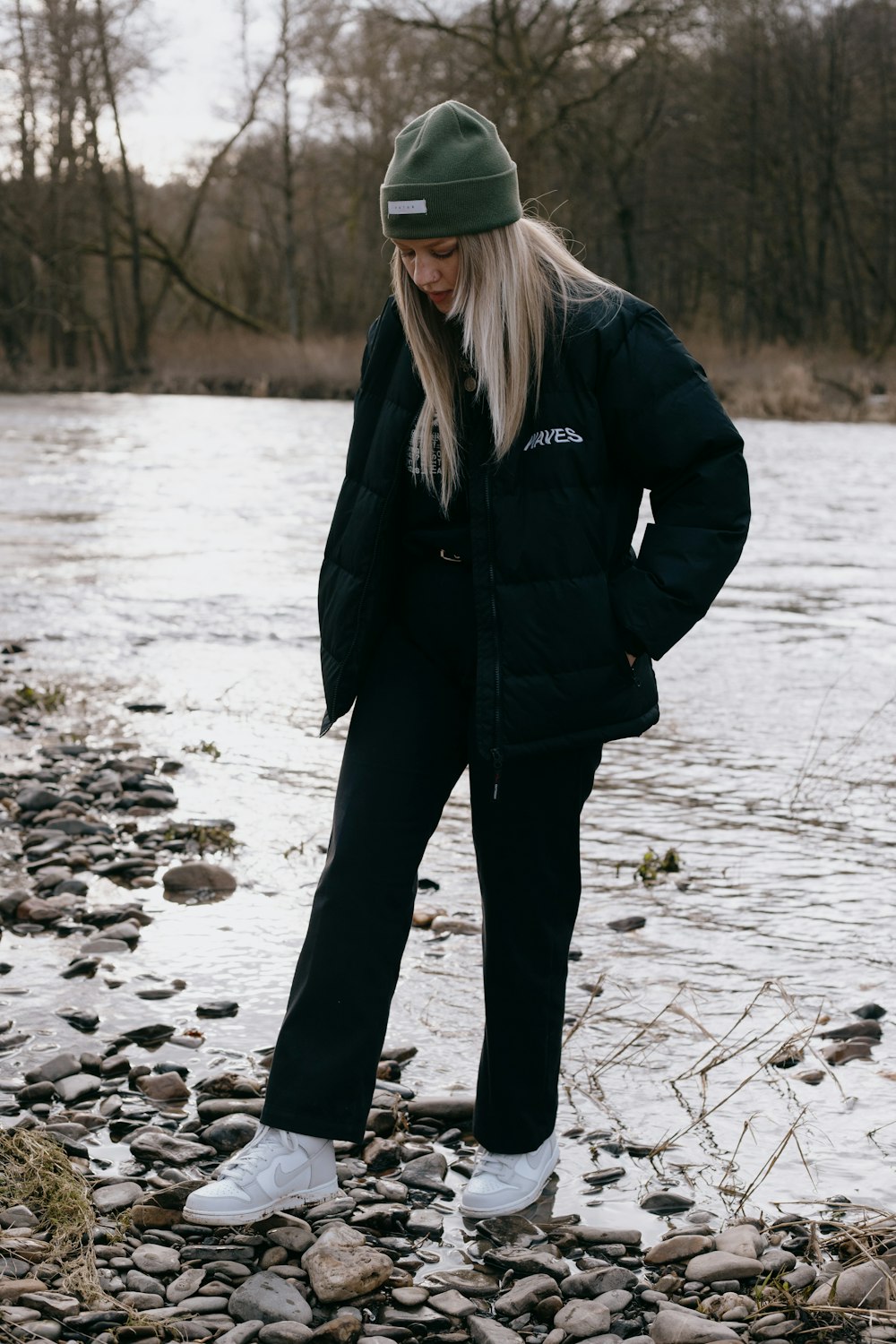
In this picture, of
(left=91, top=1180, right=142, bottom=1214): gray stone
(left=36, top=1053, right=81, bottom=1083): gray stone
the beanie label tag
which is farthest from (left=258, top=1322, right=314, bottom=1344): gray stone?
the beanie label tag

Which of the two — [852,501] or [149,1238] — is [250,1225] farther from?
[852,501]

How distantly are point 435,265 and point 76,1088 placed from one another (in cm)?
186

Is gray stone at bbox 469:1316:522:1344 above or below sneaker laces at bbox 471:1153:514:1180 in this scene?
below

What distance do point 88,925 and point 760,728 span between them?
3707 mm

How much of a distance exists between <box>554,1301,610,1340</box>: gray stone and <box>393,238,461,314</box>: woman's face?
1706mm

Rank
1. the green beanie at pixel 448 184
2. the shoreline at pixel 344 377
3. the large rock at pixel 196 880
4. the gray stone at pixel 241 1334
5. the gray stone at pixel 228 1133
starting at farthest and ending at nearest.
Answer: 1. the shoreline at pixel 344 377
2. the large rock at pixel 196 880
3. the gray stone at pixel 228 1133
4. the green beanie at pixel 448 184
5. the gray stone at pixel 241 1334

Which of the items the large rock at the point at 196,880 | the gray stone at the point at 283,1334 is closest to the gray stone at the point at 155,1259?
the gray stone at the point at 283,1334

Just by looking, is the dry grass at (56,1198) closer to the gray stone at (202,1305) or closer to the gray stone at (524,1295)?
the gray stone at (202,1305)

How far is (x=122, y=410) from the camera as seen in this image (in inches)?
1176

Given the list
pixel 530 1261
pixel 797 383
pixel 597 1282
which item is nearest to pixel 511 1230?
pixel 530 1261

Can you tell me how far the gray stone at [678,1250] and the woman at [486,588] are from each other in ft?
0.95

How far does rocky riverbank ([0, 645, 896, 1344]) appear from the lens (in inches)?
101

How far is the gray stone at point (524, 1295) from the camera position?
2.64 metres

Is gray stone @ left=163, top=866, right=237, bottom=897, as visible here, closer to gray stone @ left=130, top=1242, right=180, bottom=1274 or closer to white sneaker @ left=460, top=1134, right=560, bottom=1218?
white sneaker @ left=460, top=1134, right=560, bottom=1218
